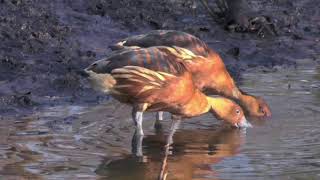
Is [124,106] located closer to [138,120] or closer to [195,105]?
[138,120]

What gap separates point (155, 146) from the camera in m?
7.73

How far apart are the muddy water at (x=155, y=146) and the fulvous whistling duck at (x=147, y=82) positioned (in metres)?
0.33

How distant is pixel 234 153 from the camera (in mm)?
7316

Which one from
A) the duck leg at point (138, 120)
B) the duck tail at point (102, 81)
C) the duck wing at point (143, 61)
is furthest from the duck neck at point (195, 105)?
the duck tail at point (102, 81)

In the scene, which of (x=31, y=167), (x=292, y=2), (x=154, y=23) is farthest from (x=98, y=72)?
(x=292, y=2)

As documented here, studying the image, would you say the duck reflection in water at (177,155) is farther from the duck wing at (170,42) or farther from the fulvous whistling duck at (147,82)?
A: the duck wing at (170,42)

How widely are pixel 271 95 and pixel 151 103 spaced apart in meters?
2.40

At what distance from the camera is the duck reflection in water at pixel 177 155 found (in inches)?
265

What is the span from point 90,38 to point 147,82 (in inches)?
156

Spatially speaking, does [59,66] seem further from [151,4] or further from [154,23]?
[151,4]

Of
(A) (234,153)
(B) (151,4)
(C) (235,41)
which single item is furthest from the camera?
(B) (151,4)

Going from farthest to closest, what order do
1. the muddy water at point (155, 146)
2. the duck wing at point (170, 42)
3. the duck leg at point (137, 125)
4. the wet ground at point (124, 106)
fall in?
the duck wing at point (170, 42), the duck leg at point (137, 125), the wet ground at point (124, 106), the muddy water at point (155, 146)

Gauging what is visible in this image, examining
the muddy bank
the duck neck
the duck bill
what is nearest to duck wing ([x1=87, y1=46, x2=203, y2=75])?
the duck neck

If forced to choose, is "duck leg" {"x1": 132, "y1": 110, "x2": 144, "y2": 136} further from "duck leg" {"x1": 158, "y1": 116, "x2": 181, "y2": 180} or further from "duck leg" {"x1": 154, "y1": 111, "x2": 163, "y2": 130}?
"duck leg" {"x1": 154, "y1": 111, "x2": 163, "y2": 130}
